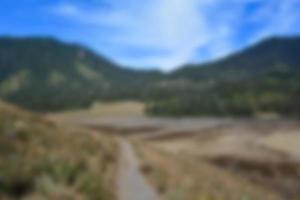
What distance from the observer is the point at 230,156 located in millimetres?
35469

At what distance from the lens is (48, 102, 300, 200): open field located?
1717cm

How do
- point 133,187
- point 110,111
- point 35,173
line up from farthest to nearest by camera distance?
point 110,111 < point 133,187 < point 35,173

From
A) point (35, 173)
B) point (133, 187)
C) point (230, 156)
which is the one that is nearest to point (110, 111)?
point (230, 156)

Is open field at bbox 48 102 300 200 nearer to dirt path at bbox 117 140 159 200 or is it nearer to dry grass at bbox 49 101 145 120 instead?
dirt path at bbox 117 140 159 200

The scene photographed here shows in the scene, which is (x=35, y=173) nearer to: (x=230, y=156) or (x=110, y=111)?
(x=230, y=156)

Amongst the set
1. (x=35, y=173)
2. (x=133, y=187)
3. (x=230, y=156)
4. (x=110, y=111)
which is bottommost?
(x=230, y=156)

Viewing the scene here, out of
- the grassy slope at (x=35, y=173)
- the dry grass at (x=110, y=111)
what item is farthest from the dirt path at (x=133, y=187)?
the dry grass at (x=110, y=111)

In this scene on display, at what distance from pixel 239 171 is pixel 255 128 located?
29.1 meters

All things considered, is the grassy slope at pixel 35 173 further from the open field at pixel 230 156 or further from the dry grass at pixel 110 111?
the dry grass at pixel 110 111

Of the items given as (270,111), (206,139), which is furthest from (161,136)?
(270,111)

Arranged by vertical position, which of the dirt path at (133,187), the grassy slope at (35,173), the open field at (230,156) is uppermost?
the grassy slope at (35,173)

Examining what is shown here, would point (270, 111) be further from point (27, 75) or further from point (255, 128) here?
point (27, 75)

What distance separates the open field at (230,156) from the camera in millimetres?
17172

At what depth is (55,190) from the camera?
652cm
